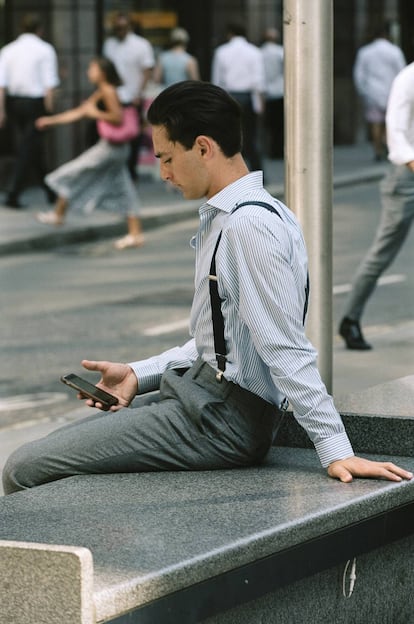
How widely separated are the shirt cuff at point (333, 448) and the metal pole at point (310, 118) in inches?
33.6

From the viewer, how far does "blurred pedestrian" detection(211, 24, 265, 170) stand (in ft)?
64.8

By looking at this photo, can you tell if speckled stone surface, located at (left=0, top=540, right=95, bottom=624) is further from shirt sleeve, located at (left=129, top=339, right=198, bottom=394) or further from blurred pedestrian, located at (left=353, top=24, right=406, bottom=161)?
blurred pedestrian, located at (left=353, top=24, right=406, bottom=161)

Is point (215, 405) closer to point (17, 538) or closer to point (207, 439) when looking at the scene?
point (207, 439)

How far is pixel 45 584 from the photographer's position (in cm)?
324

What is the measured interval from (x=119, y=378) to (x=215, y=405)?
461 mm

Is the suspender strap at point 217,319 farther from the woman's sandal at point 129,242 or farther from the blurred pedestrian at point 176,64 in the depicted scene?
the blurred pedestrian at point 176,64

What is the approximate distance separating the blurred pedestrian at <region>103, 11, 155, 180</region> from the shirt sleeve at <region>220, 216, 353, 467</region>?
1564 cm

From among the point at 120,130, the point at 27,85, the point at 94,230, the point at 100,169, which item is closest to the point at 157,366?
the point at 120,130

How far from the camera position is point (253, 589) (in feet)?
12.1

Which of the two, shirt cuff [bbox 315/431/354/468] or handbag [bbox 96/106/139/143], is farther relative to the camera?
handbag [bbox 96/106/139/143]

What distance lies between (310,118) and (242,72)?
15.2m

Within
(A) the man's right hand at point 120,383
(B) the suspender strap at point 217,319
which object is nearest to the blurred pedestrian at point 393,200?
(A) the man's right hand at point 120,383

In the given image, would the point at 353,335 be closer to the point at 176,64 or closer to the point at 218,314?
the point at 218,314

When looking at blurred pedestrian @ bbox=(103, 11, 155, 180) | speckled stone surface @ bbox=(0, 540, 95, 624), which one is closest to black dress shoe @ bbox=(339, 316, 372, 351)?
speckled stone surface @ bbox=(0, 540, 95, 624)
